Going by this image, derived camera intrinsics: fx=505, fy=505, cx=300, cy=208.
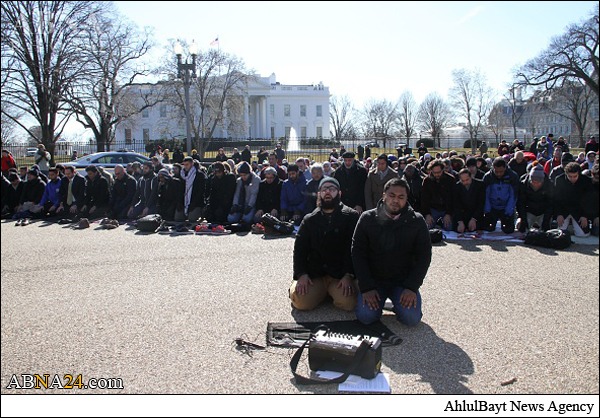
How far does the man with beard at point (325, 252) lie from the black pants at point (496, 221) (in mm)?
5553

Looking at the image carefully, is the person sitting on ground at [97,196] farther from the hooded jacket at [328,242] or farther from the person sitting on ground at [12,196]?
the hooded jacket at [328,242]

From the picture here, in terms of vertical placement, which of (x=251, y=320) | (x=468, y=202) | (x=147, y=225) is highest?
(x=468, y=202)

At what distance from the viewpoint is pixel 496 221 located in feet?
33.8

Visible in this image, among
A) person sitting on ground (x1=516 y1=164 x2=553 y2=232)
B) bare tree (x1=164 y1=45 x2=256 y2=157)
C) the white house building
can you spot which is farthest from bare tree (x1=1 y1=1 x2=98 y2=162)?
the white house building

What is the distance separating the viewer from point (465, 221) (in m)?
10.2

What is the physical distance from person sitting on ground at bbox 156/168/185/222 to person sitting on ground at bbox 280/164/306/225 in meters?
2.81

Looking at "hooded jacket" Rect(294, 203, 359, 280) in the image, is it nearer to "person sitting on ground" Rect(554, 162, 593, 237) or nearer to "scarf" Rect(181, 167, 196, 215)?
"person sitting on ground" Rect(554, 162, 593, 237)

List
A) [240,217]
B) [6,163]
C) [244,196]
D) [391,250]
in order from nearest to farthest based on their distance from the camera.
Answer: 1. [391,250]
2. [240,217]
3. [244,196]
4. [6,163]

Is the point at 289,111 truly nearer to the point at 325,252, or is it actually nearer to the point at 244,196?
the point at 244,196

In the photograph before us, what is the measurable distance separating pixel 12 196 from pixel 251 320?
10815mm

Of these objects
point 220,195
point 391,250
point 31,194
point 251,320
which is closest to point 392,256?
point 391,250

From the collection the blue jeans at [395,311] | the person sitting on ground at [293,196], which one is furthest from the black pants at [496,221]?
the blue jeans at [395,311]

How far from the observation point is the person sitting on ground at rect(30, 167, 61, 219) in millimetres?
13648

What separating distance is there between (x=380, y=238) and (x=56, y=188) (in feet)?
38.4
